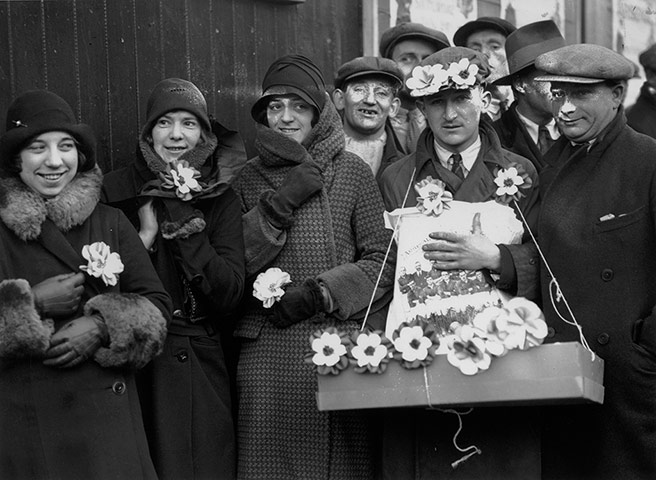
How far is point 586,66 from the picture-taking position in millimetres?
4559

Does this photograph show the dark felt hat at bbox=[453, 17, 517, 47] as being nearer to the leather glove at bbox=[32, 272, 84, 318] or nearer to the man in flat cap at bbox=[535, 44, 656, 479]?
the man in flat cap at bbox=[535, 44, 656, 479]

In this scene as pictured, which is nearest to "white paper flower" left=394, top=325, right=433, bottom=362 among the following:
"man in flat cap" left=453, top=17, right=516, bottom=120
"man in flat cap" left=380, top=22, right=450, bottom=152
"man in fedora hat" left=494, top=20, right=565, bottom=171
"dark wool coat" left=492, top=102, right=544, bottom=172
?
"dark wool coat" left=492, top=102, right=544, bottom=172

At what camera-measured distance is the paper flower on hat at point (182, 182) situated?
189 inches

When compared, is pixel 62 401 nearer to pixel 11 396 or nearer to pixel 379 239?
pixel 11 396

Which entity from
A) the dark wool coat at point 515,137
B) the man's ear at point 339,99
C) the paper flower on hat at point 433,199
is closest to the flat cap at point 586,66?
the paper flower on hat at point 433,199

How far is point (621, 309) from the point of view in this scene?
14.5 ft

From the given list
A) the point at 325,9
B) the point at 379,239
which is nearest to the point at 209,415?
the point at 379,239

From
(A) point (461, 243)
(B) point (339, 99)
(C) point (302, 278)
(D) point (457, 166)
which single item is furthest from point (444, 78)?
(B) point (339, 99)

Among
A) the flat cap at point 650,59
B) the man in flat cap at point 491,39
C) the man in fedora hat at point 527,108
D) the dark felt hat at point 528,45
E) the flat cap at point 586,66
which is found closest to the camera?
the flat cap at point 586,66

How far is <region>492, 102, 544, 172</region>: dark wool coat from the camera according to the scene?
5509 millimetres

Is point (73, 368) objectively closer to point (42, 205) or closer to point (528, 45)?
point (42, 205)

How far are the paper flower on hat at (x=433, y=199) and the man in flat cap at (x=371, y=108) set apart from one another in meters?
0.97

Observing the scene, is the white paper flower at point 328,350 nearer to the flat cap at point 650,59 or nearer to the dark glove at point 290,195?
the dark glove at point 290,195

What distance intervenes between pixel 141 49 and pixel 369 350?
2352mm
